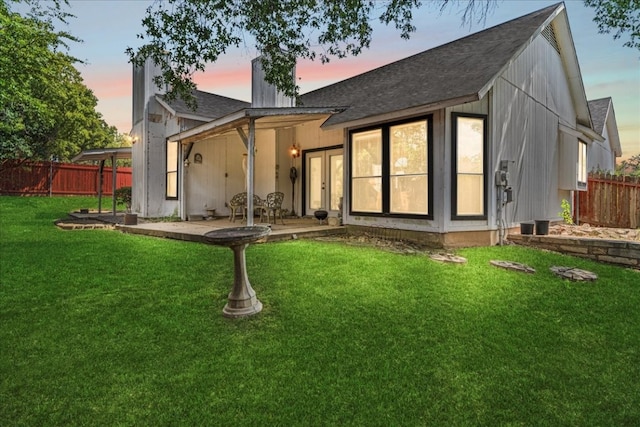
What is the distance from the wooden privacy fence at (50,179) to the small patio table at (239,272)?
17421 mm

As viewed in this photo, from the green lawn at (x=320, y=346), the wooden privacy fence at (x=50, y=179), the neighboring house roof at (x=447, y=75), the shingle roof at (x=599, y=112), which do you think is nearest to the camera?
the green lawn at (x=320, y=346)

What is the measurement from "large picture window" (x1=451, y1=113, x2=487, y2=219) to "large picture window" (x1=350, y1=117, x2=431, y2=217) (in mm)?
500

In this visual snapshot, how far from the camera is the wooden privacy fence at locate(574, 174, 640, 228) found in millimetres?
9078

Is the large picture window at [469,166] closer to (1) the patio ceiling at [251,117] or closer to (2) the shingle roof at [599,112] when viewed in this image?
(1) the patio ceiling at [251,117]

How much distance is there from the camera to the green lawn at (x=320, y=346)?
2234 mm

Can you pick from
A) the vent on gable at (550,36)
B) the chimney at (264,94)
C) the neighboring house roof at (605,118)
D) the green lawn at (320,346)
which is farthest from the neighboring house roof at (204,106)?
the neighboring house roof at (605,118)

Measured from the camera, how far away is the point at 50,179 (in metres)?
17.9

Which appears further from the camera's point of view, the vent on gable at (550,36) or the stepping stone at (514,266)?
the vent on gable at (550,36)

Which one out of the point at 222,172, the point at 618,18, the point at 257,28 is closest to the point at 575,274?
the point at 257,28

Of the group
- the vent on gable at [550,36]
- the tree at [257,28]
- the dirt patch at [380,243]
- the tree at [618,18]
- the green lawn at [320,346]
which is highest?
the tree at [618,18]

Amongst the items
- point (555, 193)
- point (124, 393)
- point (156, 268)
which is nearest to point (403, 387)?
point (124, 393)

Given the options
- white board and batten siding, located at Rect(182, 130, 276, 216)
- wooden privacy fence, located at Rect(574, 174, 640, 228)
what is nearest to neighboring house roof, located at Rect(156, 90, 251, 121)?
white board and batten siding, located at Rect(182, 130, 276, 216)

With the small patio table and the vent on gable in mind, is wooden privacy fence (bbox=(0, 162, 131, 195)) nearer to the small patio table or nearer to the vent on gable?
the small patio table

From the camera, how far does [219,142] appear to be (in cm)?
1102
